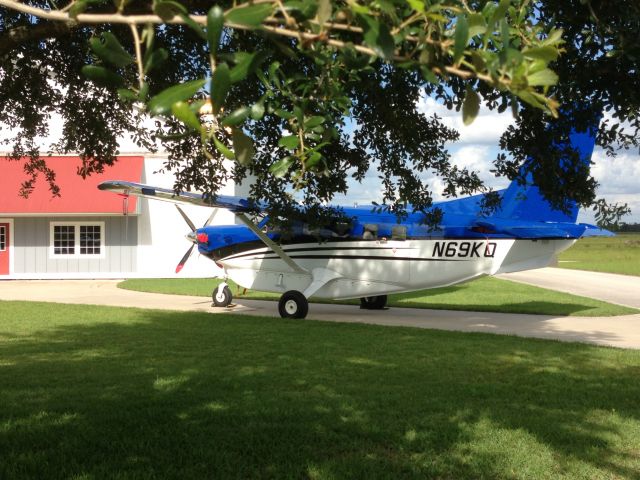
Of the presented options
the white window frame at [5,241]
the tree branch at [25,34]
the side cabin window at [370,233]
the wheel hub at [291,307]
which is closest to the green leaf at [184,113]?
the tree branch at [25,34]

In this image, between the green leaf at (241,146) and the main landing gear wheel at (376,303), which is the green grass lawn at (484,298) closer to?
the main landing gear wheel at (376,303)

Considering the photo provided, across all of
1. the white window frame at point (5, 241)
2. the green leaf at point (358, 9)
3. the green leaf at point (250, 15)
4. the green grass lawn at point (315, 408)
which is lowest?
the green grass lawn at point (315, 408)

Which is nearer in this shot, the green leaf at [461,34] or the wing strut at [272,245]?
the green leaf at [461,34]

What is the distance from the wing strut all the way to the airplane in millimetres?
21

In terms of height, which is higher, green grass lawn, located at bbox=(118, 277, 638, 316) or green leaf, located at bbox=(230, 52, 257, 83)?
green leaf, located at bbox=(230, 52, 257, 83)

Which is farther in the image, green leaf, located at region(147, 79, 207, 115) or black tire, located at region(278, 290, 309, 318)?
black tire, located at region(278, 290, 309, 318)

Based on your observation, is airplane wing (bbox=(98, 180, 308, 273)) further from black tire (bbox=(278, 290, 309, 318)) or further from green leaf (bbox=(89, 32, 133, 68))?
green leaf (bbox=(89, 32, 133, 68))

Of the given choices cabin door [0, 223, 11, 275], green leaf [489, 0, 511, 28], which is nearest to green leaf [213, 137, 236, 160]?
green leaf [489, 0, 511, 28]

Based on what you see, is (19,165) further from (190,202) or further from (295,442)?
(295,442)

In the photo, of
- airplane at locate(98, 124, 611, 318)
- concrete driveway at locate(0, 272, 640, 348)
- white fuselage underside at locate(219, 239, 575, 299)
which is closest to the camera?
concrete driveway at locate(0, 272, 640, 348)

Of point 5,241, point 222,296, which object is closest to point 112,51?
point 222,296

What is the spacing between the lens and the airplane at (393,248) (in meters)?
13.2

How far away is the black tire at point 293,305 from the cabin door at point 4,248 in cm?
1674

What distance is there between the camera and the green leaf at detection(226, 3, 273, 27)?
5.58 feet
